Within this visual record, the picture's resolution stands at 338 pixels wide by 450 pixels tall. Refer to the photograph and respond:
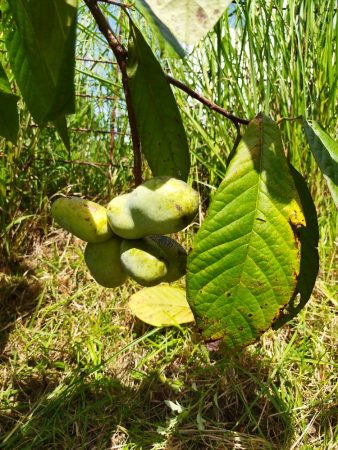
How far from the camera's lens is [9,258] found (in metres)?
2.03

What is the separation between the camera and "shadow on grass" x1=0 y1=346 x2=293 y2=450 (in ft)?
4.66

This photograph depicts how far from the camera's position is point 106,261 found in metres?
0.57

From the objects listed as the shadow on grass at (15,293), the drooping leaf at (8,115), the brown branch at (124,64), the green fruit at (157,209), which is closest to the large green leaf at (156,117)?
the brown branch at (124,64)

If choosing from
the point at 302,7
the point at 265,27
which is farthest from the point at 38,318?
the point at 302,7

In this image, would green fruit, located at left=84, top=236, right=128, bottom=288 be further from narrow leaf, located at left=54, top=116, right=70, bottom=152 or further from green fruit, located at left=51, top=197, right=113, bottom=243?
narrow leaf, located at left=54, top=116, right=70, bottom=152

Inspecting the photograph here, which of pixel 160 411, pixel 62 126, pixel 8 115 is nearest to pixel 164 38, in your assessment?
pixel 62 126

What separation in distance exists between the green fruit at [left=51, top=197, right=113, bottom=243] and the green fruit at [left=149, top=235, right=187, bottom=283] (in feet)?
0.16

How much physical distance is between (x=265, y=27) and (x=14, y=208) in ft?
3.36

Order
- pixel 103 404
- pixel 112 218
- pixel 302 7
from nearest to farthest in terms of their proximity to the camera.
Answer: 1. pixel 112 218
2. pixel 103 404
3. pixel 302 7

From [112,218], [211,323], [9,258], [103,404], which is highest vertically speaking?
[112,218]

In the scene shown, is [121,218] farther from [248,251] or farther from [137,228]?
[248,251]

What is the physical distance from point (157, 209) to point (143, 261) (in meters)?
0.05

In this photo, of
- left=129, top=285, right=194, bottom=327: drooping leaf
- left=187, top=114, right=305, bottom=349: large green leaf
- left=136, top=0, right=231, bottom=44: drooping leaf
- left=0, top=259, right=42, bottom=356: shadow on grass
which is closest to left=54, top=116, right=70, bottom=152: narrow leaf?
left=187, top=114, right=305, bottom=349: large green leaf

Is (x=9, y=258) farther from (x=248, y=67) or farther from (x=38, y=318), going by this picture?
(x=248, y=67)
